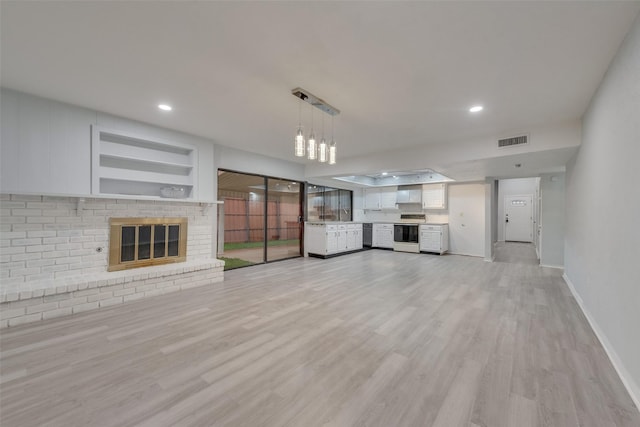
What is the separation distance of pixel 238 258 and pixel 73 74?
174 inches

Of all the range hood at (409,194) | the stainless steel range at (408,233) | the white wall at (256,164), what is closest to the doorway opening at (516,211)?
the stainless steel range at (408,233)

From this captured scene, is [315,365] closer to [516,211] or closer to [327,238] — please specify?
[327,238]

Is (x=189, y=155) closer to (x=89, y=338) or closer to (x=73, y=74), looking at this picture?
(x=73, y=74)

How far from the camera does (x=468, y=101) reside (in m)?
2.92

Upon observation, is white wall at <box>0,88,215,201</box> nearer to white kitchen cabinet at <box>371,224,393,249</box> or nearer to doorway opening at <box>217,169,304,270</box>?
doorway opening at <box>217,169,304,270</box>

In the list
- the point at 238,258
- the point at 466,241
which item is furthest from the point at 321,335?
the point at 466,241

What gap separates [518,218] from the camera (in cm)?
1073

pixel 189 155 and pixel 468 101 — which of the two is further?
pixel 189 155

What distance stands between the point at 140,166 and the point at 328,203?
18.0 ft

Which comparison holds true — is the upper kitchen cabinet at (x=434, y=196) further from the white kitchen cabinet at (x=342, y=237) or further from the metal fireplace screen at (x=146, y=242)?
the metal fireplace screen at (x=146, y=242)

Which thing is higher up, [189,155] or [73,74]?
[73,74]

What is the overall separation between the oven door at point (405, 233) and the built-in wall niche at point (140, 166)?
19.8 ft

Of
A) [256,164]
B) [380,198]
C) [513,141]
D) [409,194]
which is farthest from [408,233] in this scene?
[256,164]

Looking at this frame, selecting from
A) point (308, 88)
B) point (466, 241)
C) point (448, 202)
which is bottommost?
point (466, 241)
